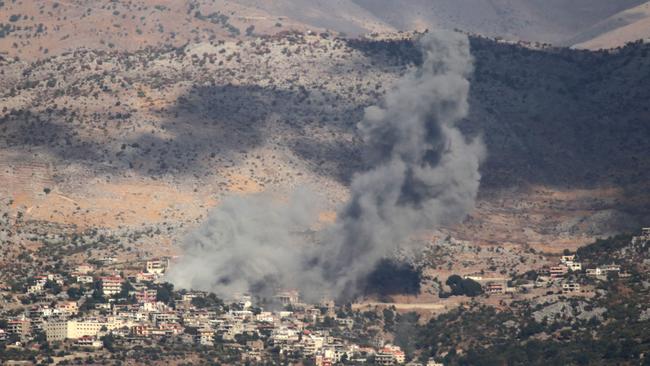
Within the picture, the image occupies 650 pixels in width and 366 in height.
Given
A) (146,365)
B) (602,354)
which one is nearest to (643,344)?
(602,354)

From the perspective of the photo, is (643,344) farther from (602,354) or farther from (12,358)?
(12,358)

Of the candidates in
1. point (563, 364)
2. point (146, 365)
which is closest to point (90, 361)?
point (146, 365)

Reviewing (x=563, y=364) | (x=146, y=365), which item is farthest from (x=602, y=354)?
(x=146, y=365)

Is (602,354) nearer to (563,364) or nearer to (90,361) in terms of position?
(563,364)

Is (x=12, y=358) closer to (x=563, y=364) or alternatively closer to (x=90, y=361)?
(x=90, y=361)

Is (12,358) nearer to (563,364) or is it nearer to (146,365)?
(146,365)
